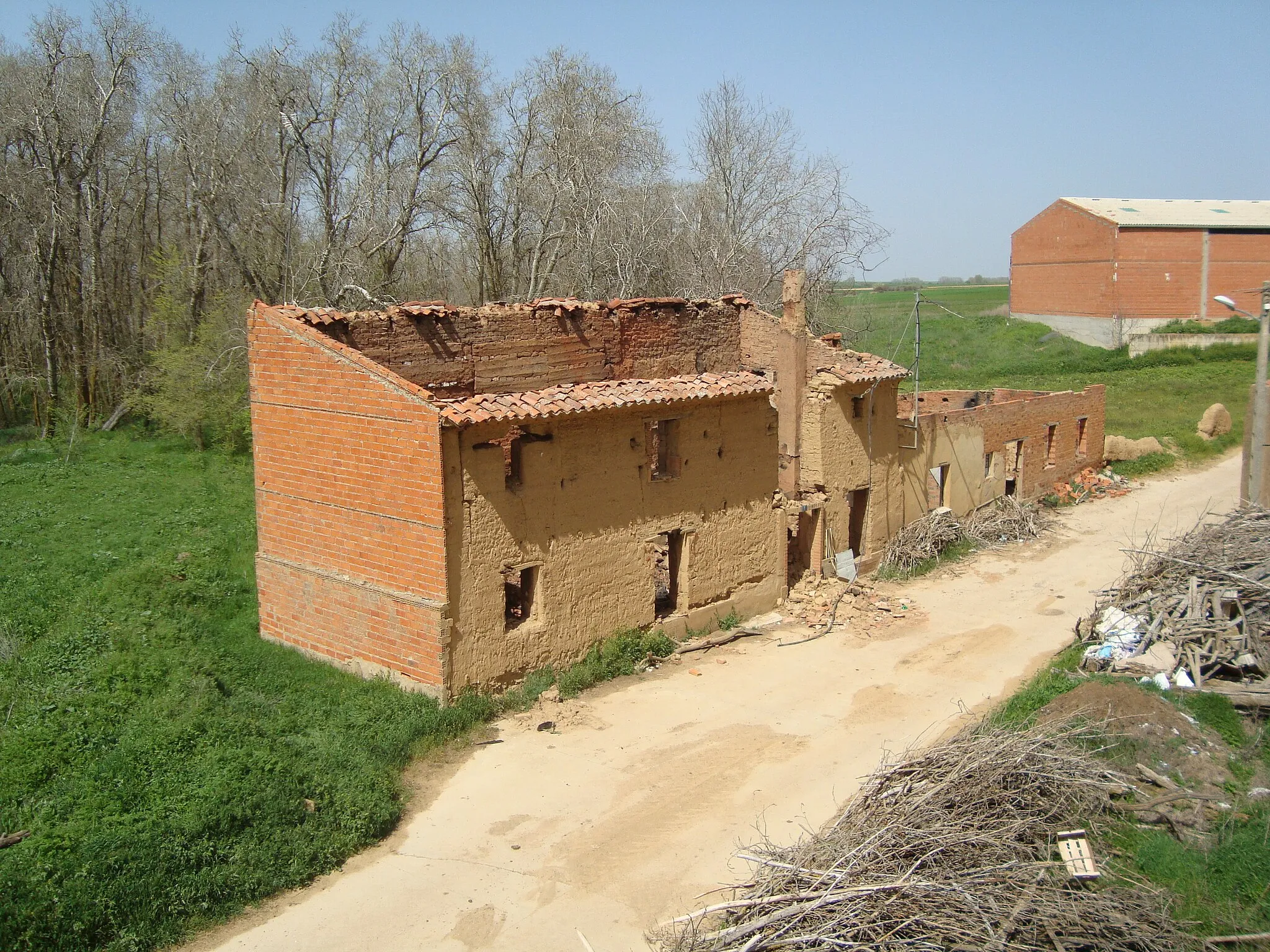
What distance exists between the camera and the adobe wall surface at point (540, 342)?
1444cm

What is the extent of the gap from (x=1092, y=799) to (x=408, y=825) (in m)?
6.80

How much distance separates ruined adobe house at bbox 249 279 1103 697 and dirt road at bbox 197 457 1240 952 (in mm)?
1419

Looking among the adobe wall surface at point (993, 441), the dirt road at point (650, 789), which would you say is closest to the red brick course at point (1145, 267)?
the adobe wall surface at point (993, 441)

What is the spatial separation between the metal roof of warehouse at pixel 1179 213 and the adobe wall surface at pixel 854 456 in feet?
115

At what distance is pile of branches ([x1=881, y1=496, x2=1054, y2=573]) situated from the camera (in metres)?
20.6

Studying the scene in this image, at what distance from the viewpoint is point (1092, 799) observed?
397 inches

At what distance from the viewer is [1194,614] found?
13.1 meters

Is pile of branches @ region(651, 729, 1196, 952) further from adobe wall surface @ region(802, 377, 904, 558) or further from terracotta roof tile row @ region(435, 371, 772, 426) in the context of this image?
adobe wall surface @ region(802, 377, 904, 558)

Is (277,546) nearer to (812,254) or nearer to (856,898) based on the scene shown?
(856,898)

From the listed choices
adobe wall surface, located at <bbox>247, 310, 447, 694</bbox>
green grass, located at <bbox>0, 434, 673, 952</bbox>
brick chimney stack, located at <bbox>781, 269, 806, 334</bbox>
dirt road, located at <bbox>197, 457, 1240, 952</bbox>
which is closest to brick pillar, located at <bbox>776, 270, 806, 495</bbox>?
Result: brick chimney stack, located at <bbox>781, 269, 806, 334</bbox>

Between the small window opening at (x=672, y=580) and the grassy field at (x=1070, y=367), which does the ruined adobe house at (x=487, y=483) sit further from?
the grassy field at (x=1070, y=367)

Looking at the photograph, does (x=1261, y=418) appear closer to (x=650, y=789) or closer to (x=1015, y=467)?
A: (x=1015, y=467)

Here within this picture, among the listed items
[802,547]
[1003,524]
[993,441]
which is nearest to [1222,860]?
[802,547]

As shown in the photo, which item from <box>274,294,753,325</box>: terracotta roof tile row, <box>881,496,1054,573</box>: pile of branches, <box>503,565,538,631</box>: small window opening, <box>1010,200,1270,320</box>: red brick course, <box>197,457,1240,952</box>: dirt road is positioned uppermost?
<box>1010,200,1270,320</box>: red brick course
